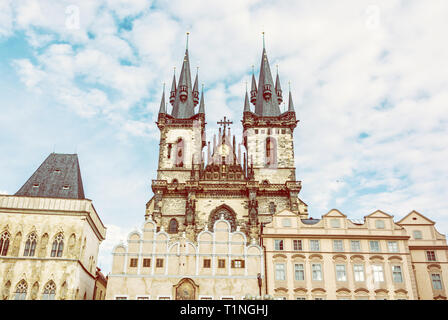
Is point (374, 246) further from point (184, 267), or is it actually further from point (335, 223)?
point (184, 267)

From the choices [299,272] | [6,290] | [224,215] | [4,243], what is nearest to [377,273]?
[299,272]

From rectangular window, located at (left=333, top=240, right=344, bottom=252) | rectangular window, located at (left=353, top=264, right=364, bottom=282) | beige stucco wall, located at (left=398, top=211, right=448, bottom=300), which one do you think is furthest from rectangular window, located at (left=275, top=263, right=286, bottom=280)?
beige stucco wall, located at (left=398, top=211, right=448, bottom=300)

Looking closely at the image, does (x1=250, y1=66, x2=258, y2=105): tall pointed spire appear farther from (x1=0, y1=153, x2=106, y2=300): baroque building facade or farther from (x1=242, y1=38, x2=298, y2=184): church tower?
(x1=0, y1=153, x2=106, y2=300): baroque building facade

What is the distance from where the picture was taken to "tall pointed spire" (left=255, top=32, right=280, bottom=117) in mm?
57000

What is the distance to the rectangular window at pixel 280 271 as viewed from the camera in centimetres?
3028

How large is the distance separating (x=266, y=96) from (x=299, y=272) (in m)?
33.4

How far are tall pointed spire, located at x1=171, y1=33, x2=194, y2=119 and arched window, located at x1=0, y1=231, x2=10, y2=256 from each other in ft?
101

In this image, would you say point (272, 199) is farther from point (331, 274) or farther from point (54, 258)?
point (54, 258)

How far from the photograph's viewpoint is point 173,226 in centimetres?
4631

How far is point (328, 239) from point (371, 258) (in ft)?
11.3
